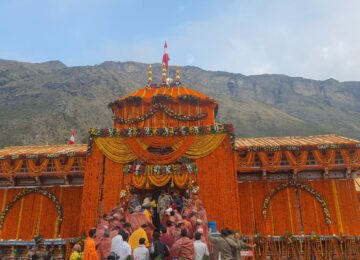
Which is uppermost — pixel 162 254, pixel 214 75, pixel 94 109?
pixel 214 75

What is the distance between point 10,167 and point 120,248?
12.1 metres

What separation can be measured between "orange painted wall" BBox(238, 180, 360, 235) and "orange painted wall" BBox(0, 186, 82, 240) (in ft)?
28.0

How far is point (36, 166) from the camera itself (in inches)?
671

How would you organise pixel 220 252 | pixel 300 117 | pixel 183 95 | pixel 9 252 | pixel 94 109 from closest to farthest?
pixel 220 252 → pixel 9 252 → pixel 183 95 → pixel 94 109 → pixel 300 117

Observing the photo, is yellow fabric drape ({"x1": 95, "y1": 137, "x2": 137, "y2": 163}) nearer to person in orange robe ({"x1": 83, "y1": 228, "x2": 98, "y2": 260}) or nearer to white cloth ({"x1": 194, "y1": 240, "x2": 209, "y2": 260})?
person in orange robe ({"x1": 83, "y1": 228, "x2": 98, "y2": 260})

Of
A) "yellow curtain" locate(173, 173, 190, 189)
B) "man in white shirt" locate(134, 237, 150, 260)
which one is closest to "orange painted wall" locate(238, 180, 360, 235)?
"yellow curtain" locate(173, 173, 190, 189)

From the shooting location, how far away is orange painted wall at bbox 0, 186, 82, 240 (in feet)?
53.6

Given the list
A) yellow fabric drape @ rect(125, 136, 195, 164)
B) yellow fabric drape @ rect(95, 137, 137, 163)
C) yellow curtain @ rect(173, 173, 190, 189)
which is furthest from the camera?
yellow fabric drape @ rect(95, 137, 137, 163)

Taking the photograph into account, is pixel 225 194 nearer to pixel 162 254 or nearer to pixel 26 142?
pixel 162 254

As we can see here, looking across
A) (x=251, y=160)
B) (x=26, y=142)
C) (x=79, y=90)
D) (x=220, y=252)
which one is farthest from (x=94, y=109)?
(x=220, y=252)

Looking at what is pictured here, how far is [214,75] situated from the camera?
114250mm

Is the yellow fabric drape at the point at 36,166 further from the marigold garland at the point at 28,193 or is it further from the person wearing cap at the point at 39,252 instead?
the person wearing cap at the point at 39,252

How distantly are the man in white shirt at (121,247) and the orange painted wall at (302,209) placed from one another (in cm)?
910

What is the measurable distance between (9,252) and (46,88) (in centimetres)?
5888
